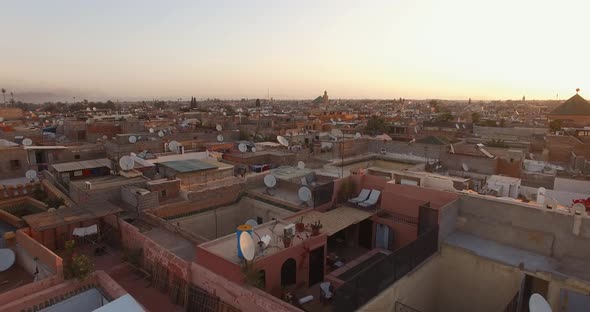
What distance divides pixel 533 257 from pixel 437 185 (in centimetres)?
379

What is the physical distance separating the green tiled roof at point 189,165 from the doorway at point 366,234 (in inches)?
276

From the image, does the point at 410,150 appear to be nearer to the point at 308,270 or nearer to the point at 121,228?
the point at 308,270

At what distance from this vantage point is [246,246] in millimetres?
7164

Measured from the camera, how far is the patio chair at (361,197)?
38.9 feet

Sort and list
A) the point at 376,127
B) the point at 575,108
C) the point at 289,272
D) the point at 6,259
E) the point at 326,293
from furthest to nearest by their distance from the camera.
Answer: the point at 376,127
the point at 575,108
the point at 6,259
the point at 289,272
the point at 326,293

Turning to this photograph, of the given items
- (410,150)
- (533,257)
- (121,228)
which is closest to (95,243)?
(121,228)

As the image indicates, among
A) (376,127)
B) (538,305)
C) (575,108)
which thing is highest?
(575,108)

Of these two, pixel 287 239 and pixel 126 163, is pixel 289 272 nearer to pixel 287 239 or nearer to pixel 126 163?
pixel 287 239

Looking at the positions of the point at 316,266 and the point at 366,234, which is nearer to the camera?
the point at 316,266

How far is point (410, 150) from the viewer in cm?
2161

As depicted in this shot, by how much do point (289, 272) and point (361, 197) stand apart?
15.3 feet

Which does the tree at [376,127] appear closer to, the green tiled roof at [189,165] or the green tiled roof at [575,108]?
the green tiled roof at [575,108]

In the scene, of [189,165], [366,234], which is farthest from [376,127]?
[366,234]

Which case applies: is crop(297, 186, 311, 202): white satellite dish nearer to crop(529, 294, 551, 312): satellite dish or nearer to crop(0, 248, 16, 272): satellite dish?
crop(529, 294, 551, 312): satellite dish
